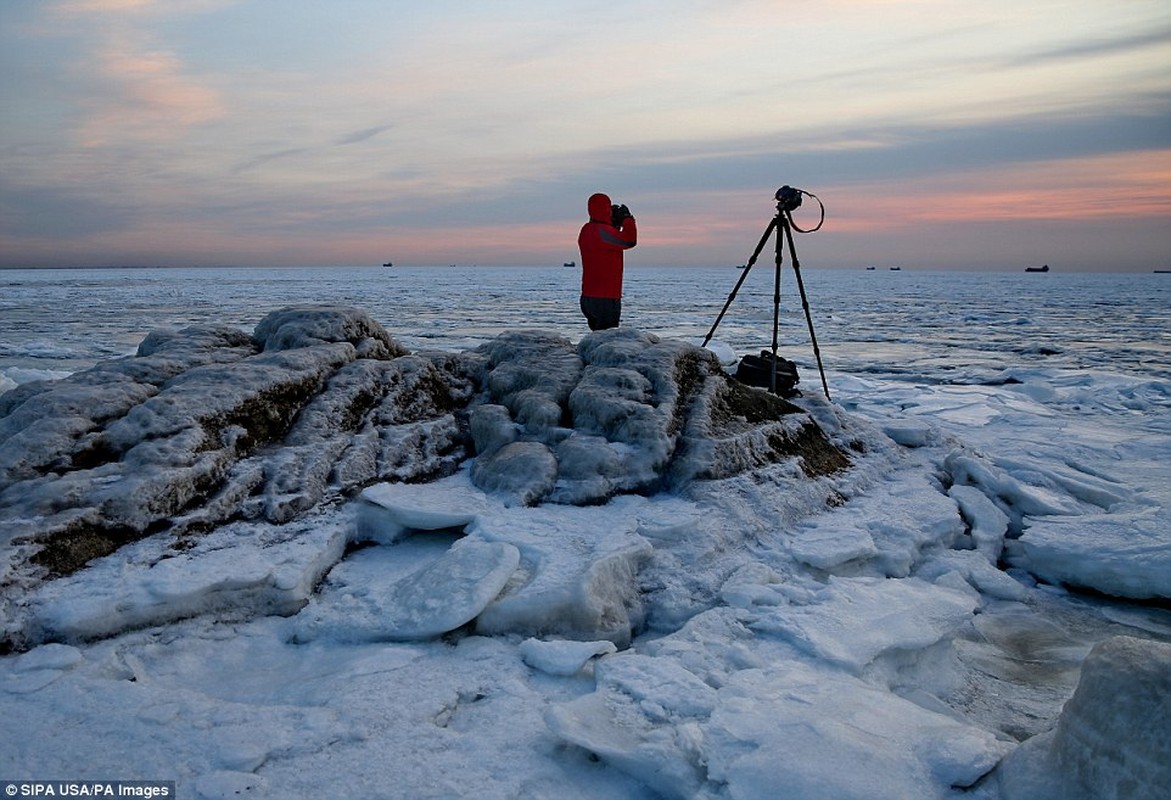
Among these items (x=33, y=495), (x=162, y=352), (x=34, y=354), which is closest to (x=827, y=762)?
(x=33, y=495)

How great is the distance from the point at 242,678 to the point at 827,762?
7.59 ft

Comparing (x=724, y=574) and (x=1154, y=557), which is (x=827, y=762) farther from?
(x=1154, y=557)

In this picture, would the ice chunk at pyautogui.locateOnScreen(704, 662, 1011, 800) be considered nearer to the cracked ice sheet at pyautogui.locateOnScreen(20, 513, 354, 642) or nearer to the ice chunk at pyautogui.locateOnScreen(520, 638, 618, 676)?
the ice chunk at pyautogui.locateOnScreen(520, 638, 618, 676)

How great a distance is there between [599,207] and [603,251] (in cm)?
45

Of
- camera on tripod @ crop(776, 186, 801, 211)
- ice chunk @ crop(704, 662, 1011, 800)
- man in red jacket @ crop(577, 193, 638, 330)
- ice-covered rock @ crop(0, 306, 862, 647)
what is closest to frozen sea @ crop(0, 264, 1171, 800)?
ice chunk @ crop(704, 662, 1011, 800)

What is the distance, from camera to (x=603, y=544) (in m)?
3.91

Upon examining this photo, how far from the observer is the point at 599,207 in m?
7.49

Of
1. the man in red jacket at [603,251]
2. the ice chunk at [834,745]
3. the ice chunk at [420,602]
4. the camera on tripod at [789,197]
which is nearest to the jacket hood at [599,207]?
the man in red jacket at [603,251]

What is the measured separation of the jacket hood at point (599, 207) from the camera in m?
7.48

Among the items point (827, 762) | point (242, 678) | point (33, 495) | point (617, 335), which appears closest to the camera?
point (827, 762)

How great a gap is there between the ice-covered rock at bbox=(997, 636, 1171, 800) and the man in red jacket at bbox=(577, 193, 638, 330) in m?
5.81

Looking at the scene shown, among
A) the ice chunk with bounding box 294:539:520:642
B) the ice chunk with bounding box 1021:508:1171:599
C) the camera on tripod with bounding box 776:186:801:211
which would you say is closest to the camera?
the ice chunk with bounding box 294:539:520:642

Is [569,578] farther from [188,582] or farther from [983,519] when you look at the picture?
[983,519]

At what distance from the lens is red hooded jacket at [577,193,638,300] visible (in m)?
7.49
